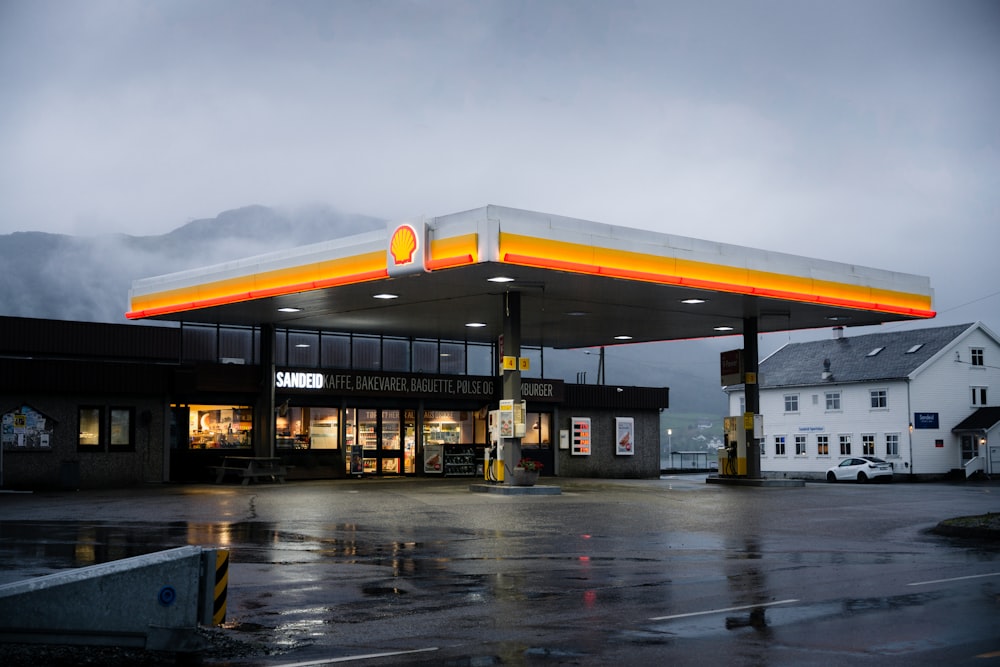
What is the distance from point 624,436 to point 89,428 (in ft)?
72.2

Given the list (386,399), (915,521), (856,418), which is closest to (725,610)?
(915,521)

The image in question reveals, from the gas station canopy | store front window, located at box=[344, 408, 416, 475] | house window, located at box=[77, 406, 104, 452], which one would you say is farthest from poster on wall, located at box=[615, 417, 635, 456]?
house window, located at box=[77, 406, 104, 452]

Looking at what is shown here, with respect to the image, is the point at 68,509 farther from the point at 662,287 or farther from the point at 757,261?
the point at 757,261

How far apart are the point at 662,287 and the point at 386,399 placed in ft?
45.6

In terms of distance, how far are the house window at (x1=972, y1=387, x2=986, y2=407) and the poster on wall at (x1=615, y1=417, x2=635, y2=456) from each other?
2838 cm

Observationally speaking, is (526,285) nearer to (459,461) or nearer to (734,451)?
(734,451)

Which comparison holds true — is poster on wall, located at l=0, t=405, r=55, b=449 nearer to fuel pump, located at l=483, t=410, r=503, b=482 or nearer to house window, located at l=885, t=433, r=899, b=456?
fuel pump, located at l=483, t=410, r=503, b=482

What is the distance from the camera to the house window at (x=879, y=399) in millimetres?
61050

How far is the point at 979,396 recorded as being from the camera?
63.1 m

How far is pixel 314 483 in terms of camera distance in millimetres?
32781

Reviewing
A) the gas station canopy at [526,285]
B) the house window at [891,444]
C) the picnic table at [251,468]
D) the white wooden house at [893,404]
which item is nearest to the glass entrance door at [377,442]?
the gas station canopy at [526,285]

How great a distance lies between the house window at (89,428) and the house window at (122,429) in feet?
1.40

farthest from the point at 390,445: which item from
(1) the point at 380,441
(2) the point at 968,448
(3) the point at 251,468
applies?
(2) the point at 968,448

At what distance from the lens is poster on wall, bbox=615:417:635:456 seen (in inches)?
1751
